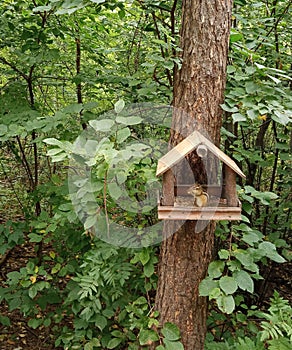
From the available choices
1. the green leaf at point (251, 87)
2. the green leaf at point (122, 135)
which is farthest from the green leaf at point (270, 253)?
the green leaf at point (122, 135)

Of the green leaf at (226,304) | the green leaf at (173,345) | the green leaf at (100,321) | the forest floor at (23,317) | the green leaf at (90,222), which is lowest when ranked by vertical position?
the forest floor at (23,317)

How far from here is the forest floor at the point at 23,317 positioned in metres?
2.94

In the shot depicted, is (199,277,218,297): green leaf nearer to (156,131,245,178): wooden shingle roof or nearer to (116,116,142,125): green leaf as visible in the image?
(156,131,245,178): wooden shingle roof

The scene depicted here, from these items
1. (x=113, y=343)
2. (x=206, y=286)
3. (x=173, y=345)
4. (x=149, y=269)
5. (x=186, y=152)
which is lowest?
(x=113, y=343)

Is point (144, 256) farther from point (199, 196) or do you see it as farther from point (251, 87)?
point (251, 87)

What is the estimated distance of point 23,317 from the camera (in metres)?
3.23

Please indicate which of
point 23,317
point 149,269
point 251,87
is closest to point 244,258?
point 149,269

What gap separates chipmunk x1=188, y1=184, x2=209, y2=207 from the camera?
158 cm

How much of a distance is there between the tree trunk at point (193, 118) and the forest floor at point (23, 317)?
146cm

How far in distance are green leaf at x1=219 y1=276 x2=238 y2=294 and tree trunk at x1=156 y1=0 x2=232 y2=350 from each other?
192mm

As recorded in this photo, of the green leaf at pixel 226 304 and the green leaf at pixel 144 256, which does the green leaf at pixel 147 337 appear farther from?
the green leaf at pixel 226 304

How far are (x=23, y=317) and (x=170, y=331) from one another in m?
1.81

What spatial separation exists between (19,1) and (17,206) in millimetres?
2543

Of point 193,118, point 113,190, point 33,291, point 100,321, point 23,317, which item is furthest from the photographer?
point 23,317
